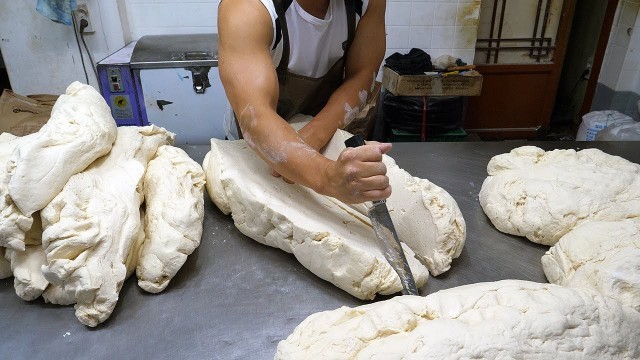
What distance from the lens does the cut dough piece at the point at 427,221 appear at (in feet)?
4.48

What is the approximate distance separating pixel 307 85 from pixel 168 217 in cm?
88

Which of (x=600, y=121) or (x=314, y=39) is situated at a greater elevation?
(x=314, y=39)

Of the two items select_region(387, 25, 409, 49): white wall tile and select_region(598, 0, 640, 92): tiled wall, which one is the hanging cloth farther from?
select_region(598, 0, 640, 92): tiled wall

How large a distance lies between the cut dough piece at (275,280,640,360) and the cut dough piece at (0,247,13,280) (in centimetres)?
94

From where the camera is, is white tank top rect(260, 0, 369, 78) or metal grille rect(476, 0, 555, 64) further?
metal grille rect(476, 0, 555, 64)

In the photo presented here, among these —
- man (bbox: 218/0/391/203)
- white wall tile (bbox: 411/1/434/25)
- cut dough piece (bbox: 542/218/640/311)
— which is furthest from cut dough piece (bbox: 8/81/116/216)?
white wall tile (bbox: 411/1/434/25)

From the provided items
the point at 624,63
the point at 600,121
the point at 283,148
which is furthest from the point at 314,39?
the point at 624,63

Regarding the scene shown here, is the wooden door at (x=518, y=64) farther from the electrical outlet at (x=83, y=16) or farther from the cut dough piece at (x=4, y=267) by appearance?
the cut dough piece at (x=4, y=267)

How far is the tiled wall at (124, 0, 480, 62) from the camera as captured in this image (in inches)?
142

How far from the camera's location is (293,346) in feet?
3.31

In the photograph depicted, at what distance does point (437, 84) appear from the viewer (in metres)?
3.51

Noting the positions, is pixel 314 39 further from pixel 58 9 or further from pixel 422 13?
pixel 58 9

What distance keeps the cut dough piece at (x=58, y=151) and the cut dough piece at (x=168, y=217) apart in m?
0.20

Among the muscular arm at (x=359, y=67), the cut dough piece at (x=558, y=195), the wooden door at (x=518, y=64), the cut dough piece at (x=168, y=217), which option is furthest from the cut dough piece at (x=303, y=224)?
the wooden door at (x=518, y=64)
